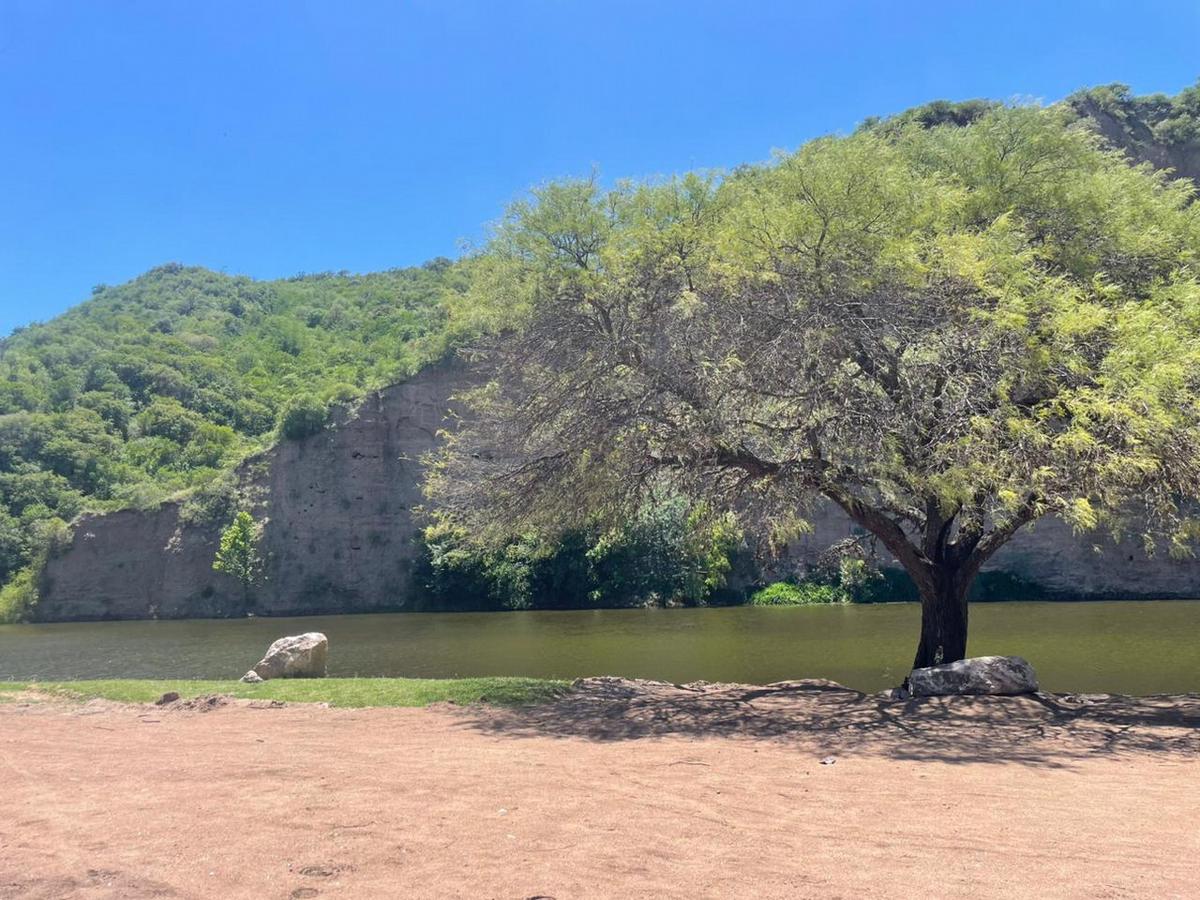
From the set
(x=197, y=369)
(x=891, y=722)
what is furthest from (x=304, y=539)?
(x=891, y=722)

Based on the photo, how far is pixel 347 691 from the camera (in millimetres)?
14539

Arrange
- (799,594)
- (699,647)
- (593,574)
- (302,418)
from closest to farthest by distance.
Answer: (699,647) < (799,594) < (593,574) < (302,418)

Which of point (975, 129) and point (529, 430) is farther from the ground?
point (975, 129)

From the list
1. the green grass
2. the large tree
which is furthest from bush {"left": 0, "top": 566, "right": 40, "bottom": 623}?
the large tree

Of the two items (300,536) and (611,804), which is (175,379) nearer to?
(300,536)

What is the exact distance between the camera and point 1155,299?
1268 cm

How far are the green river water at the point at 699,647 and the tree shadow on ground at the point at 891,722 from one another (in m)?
3.50

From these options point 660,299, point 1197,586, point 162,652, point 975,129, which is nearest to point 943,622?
point 660,299

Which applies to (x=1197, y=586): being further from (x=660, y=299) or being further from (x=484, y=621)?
(x=660, y=299)

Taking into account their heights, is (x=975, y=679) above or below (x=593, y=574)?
above

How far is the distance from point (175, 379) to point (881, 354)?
73.3 metres

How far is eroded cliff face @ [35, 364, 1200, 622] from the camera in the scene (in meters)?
51.2

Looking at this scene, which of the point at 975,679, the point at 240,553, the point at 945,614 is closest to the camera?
the point at 975,679

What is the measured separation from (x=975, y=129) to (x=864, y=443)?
7.23 meters
